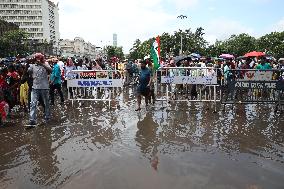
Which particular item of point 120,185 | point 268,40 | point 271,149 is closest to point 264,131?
point 271,149

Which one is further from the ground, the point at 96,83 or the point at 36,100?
the point at 96,83

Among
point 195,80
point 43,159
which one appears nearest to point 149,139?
point 43,159

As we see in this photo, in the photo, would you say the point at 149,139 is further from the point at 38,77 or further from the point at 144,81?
the point at 144,81

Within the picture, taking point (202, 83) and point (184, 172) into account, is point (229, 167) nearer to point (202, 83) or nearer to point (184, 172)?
point (184, 172)

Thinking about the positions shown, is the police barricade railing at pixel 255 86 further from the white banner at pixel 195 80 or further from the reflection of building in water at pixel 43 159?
the reflection of building in water at pixel 43 159

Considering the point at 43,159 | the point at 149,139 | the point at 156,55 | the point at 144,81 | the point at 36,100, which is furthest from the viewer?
the point at 156,55

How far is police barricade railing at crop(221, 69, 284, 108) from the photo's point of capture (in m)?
11.0

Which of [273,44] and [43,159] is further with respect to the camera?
[273,44]

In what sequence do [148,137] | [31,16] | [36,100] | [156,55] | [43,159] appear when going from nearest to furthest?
[43,159], [148,137], [36,100], [156,55], [31,16]

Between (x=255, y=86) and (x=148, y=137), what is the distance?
4584 millimetres

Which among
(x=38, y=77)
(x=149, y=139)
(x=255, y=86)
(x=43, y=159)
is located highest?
(x=38, y=77)

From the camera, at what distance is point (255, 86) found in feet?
36.2

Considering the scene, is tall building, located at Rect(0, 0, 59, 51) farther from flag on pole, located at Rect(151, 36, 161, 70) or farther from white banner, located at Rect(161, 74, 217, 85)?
white banner, located at Rect(161, 74, 217, 85)

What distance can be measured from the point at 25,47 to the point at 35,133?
300 ft
